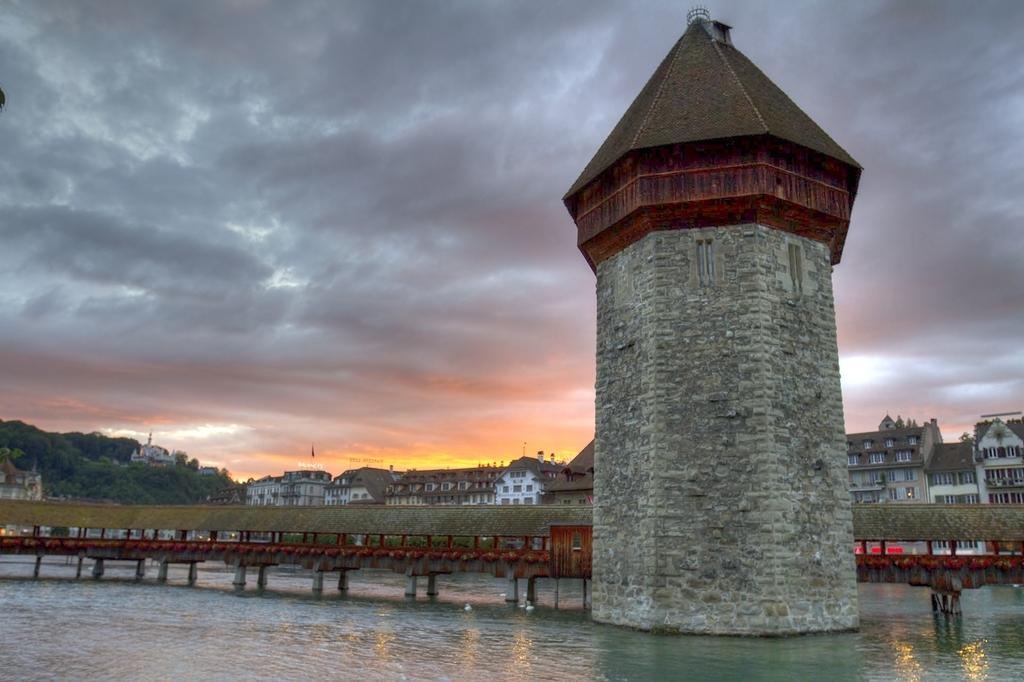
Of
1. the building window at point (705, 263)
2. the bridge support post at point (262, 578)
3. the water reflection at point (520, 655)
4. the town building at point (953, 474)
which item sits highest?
the building window at point (705, 263)

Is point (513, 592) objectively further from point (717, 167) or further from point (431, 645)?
point (717, 167)

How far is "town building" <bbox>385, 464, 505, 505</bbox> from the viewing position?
7825cm

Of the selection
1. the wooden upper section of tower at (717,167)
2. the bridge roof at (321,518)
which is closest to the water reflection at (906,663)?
the wooden upper section of tower at (717,167)

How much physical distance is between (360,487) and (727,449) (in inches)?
2984

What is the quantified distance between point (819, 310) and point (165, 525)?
109ft

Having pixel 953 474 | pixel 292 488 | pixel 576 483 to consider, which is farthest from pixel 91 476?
pixel 953 474

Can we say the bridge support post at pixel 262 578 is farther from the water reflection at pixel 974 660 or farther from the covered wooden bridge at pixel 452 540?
the water reflection at pixel 974 660

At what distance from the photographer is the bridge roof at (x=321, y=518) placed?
2959 cm

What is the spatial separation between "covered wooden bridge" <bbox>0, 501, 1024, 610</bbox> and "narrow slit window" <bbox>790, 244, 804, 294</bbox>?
9732 millimetres

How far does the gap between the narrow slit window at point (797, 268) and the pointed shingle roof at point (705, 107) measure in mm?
2566

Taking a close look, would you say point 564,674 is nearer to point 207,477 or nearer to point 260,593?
point 260,593

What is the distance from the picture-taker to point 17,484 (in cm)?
9762

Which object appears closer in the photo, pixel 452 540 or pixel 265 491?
pixel 452 540

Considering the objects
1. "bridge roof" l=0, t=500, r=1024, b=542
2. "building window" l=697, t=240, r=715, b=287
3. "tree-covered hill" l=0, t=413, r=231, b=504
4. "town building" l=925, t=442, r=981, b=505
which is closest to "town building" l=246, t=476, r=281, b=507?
"tree-covered hill" l=0, t=413, r=231, b=504
